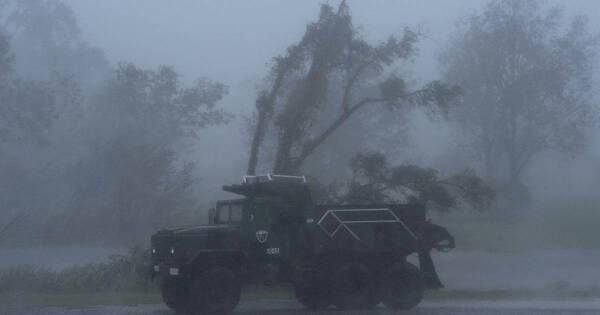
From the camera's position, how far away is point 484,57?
4756 cm

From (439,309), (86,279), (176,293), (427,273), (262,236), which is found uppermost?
(262,236)

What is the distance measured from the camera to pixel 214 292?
17.5m

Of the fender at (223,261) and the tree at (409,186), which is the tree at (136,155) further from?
the fender at (223,261)

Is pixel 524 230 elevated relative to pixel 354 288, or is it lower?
elevated

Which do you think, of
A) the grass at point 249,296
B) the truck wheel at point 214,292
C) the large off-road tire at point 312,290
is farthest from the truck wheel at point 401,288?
the truck wheel at point 214,292

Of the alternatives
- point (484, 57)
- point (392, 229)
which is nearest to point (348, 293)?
point (392, 229)

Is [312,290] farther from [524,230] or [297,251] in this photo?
[524,230]

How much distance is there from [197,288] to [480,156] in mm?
36756

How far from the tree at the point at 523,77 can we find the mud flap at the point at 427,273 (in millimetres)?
28749

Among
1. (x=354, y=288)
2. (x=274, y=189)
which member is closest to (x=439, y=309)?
(x=354, y=288)

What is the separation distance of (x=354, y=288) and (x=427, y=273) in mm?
1802

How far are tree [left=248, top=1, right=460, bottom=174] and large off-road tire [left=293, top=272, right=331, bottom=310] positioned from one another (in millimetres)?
7695

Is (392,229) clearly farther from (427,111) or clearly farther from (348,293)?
(427,111)

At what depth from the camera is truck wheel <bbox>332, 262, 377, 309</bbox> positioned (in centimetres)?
1869
